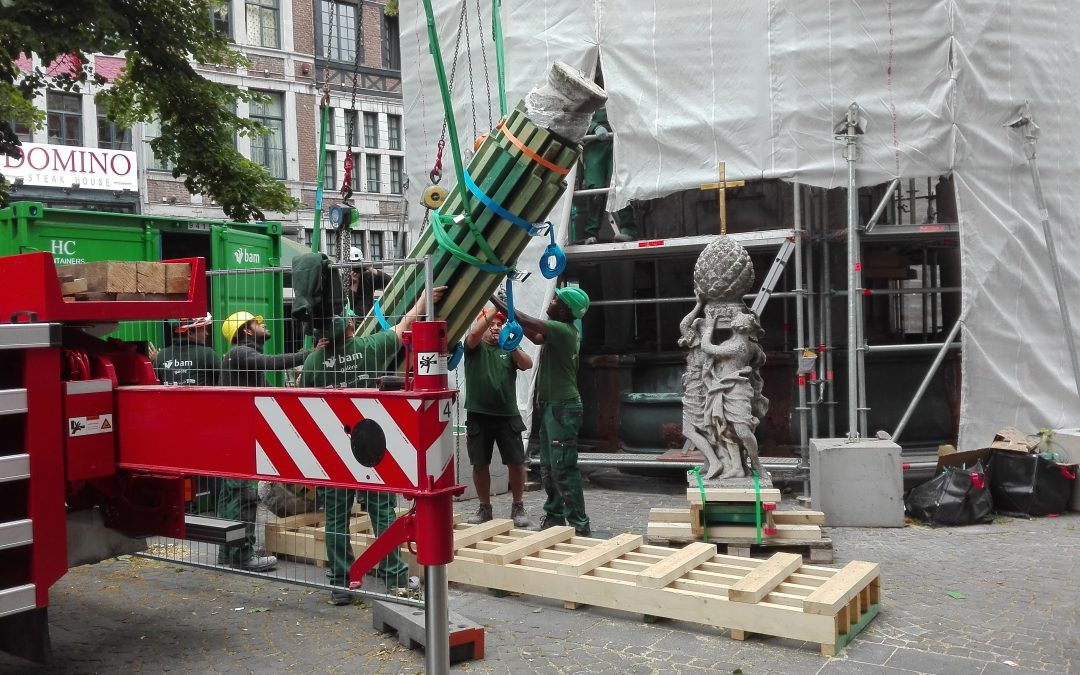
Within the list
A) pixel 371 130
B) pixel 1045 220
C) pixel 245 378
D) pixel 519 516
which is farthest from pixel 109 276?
pixel 371 130

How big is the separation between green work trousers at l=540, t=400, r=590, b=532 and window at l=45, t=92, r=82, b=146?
67.0 feet

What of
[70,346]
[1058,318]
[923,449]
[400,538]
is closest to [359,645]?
[400,538]

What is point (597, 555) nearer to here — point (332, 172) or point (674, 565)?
point (674, 565)

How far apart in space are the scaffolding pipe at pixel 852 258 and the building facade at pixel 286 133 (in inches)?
606

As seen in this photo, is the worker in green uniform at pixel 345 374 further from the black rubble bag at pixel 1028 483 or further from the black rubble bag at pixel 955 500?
the black rubble bag at pixel 1028 483

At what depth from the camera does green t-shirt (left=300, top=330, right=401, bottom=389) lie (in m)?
4.21

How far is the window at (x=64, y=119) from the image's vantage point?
915 inches

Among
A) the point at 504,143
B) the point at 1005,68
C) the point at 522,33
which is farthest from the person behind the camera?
the point at 522,33

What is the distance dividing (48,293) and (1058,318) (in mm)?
8328

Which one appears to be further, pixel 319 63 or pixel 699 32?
pixel 319 63

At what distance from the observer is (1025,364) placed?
880 cm

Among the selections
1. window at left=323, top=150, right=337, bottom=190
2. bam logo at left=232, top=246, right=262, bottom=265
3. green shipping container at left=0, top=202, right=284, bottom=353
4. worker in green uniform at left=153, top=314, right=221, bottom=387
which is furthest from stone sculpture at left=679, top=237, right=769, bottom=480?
window at left=323, top=150, right=337, bottom=190

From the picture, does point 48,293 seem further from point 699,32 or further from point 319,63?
point 319,63

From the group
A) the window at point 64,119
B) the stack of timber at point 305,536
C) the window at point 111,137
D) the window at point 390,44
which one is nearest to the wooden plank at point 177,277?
the stack of timber at point 305,536
